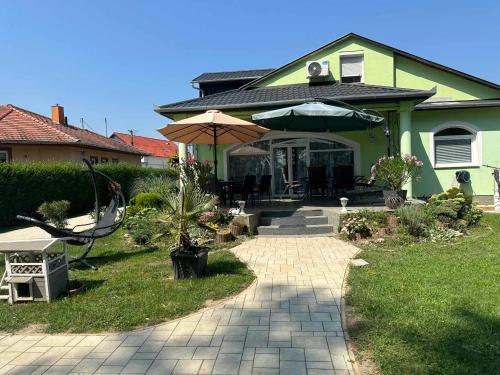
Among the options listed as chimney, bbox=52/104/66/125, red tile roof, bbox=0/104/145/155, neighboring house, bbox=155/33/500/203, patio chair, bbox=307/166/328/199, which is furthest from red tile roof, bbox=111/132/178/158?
patio chair, bbox=307/166/328/199

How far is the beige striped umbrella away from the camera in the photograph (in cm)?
849

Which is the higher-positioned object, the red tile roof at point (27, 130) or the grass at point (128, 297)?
the red tile roof at point (27, 130)

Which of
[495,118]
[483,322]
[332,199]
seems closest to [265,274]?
[483,322]

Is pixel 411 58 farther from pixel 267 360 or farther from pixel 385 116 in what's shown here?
pixel 267 360

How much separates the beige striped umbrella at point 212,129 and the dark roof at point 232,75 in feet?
34.5

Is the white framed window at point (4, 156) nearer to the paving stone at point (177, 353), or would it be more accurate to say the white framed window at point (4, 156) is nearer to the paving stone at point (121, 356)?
the paving stone at point (121, 356)

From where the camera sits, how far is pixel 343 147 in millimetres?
12922

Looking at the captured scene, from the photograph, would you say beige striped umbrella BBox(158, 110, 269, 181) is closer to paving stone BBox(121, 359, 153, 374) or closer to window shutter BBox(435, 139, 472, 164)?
paving stone BBox(121, 359, 153, 374)

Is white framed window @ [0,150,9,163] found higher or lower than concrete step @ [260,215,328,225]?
higher

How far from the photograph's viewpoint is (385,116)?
12.1 metres

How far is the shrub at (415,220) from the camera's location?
7.66 m

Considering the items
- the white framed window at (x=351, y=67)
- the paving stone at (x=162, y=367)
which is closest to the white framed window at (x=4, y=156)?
the white framed window at (x=351, y=67)

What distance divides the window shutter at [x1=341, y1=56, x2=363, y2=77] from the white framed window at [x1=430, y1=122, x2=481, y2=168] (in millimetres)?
3944

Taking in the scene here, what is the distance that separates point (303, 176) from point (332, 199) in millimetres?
1902
